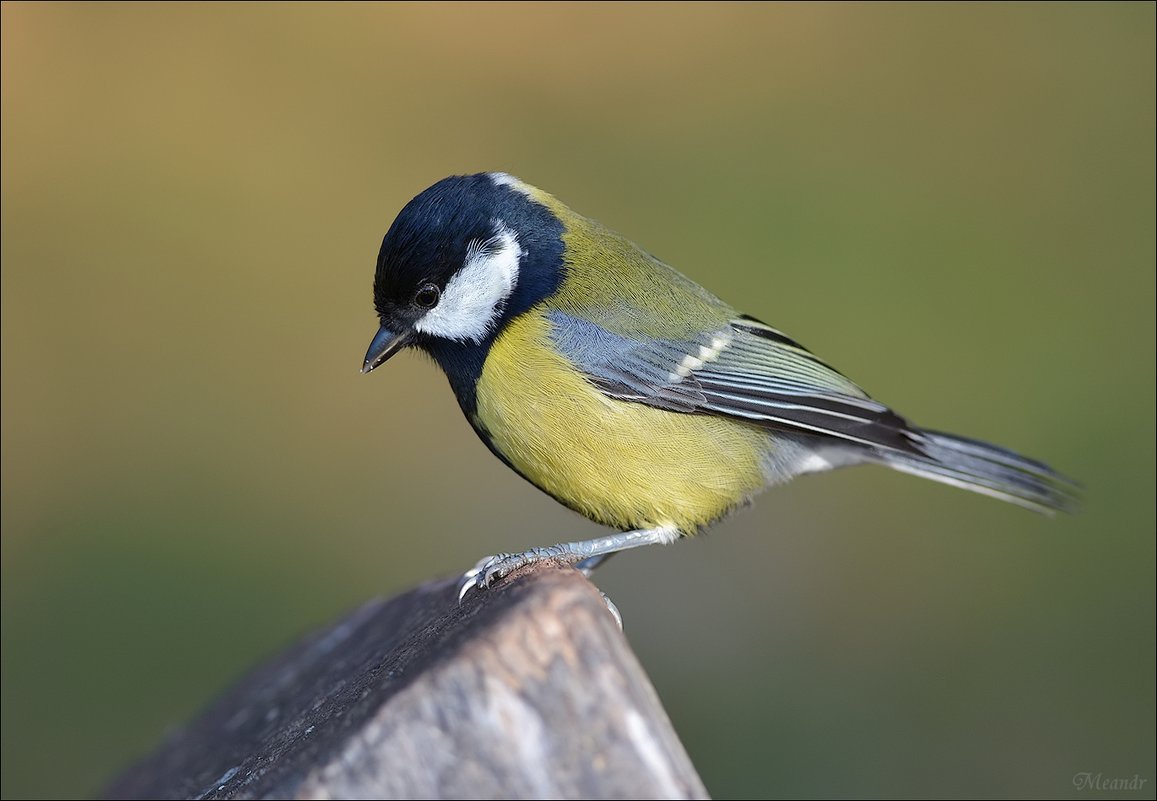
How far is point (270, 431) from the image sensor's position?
18.6 feet

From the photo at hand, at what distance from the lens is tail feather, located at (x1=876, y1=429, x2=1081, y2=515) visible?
2.82m

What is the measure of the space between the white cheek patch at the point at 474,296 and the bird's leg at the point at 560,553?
1.58ft

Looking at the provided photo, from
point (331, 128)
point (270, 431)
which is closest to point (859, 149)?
point (331, 128)

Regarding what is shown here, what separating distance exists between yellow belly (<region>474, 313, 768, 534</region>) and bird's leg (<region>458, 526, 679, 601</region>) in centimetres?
3

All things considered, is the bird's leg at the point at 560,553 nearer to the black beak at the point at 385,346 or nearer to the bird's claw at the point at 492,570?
the bird's claw at the point at 492,570

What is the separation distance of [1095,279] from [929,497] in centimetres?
152

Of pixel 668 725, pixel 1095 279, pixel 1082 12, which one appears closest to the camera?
pixel 668 725

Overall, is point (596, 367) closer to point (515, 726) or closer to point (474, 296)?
point (474, 296)

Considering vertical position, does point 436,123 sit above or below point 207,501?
above

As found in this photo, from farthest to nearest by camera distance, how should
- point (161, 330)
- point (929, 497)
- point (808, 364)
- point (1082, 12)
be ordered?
point (1082, 12)
point (161, 330)
point (929, 497)
point (808, 364)

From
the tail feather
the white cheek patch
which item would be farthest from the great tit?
the tail feather

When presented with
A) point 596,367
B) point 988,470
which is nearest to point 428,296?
point 596,367

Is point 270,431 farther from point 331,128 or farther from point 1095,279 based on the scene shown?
point 1095,279

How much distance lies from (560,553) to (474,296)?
0.57 m
